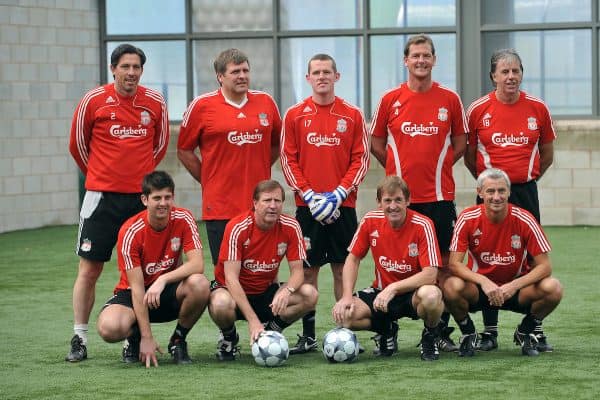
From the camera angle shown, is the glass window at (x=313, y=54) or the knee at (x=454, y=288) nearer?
the knee at (x=454, y=288)

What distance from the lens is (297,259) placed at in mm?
6289

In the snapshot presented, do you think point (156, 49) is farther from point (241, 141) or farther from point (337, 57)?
point (241, 141)

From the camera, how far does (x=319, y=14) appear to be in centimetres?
1450

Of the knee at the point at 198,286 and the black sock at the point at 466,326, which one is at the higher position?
the knee at the point at 198,286

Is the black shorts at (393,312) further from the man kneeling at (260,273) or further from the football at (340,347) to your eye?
the man kneeling at (260,273)

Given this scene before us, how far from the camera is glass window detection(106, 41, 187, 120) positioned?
1471 cm

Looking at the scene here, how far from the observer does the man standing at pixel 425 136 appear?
6613 millimetres

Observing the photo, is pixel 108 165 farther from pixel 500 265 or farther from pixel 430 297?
pixel 500 265

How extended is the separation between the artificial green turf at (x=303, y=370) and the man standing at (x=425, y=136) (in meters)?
0.76

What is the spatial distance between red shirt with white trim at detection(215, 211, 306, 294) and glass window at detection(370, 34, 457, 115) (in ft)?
26.5

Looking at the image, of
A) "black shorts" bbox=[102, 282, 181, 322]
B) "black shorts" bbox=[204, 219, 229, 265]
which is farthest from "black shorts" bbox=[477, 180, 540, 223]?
"black shorts" bbox=[102, 282, 181, 322]

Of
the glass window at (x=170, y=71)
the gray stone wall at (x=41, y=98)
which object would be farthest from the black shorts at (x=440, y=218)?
the glass window at (x=170, y=71)

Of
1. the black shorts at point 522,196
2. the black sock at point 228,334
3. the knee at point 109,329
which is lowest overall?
the black sock at point 228,334

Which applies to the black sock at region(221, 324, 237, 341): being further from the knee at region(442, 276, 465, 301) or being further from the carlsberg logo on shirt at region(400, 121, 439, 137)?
the carlsberg logo on shirt at region(400, 121, 439, 137)
